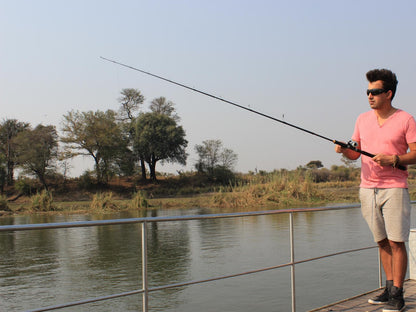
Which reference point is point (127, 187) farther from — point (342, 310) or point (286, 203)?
point (342, 310)

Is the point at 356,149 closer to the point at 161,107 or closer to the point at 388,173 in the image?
the point at 388,173

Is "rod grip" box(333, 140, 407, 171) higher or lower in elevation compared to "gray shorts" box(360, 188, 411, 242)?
higher

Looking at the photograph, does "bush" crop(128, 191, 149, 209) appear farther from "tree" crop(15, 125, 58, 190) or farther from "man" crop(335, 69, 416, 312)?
"man" crop(335, 69, 416, 312)

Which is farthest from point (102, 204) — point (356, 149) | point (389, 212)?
point (389, 212)

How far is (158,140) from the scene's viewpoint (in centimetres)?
4044

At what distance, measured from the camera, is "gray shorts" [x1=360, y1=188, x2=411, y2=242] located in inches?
115

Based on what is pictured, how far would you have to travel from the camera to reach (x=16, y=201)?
33.8m

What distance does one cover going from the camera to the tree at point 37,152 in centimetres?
3647

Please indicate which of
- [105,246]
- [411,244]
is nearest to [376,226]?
[411,244]

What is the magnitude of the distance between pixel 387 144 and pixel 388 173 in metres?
0.18

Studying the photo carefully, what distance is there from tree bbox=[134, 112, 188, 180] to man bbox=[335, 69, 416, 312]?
37.3 m

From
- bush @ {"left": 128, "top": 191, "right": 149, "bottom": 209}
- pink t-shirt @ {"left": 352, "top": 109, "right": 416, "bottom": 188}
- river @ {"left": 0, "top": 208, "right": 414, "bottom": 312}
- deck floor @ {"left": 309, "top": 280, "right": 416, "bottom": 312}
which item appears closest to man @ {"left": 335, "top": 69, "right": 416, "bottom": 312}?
pink t-shirt @ {"left": 352, "top": 109, "right": 416, "bottom": 188}

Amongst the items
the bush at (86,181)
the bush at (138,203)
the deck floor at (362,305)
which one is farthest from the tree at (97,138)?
the deck floor at (362,305)

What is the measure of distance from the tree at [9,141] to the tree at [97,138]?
4683mm
